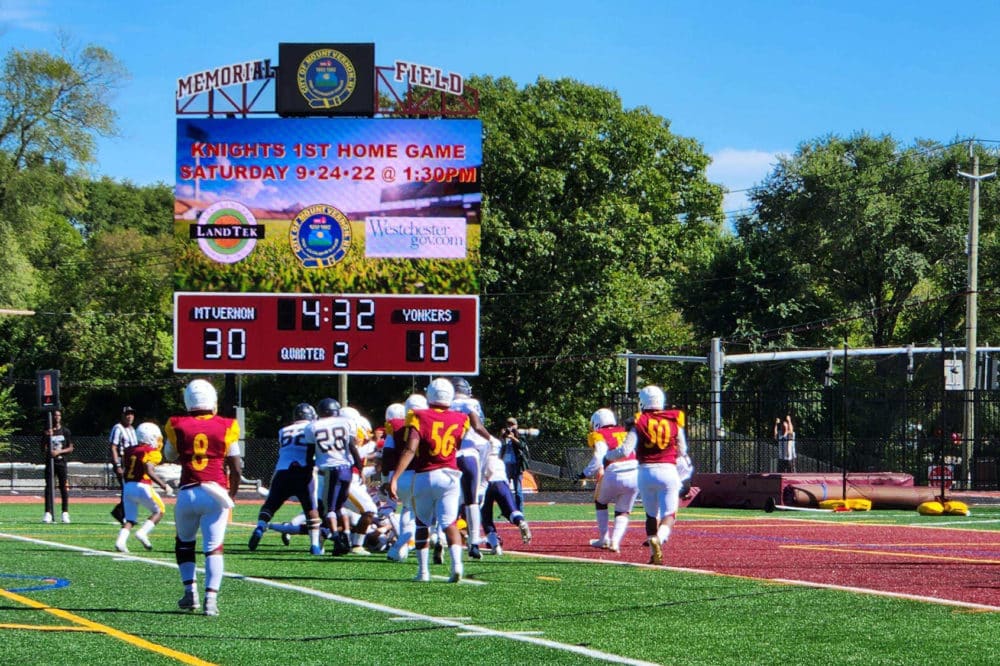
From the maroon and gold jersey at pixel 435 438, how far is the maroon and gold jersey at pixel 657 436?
3.21 metres

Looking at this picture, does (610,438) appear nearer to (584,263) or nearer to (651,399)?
(651,399)

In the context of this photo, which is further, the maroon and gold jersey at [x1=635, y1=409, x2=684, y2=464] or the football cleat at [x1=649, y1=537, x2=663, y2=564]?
the maroon and gold jersey at [x1=635, y1=409, x2=684, y2=464]

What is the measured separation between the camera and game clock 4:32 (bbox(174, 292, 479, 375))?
25.4 meters

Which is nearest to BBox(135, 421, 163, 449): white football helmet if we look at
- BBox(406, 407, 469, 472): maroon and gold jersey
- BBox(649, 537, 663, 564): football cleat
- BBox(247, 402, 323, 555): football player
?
BBox(247, 402, 323, 555): football player

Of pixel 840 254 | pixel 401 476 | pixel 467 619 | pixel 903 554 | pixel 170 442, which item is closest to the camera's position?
pixel 467 619

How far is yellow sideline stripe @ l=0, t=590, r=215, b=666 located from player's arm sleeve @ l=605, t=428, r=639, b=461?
6.92 meters

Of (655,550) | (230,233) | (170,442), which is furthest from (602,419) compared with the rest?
(230,233)

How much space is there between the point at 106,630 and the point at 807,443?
3935cm

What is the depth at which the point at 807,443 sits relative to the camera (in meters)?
47.1

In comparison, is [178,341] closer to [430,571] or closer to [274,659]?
[430,571]

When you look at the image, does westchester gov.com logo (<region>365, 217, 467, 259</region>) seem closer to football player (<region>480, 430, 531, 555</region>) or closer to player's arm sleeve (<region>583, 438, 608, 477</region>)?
football player (<region>480, 430, 531, 555</region>)

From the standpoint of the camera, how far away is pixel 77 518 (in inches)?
1027

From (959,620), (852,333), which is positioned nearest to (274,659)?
(959,620)

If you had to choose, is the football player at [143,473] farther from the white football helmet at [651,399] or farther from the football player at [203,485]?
the football player at [203,485]
